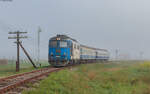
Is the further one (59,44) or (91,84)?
(59,44)

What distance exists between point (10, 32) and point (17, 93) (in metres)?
18.9

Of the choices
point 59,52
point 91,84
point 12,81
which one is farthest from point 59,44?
point 91,84

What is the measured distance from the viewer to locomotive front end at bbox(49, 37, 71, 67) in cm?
2095

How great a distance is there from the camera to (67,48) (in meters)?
21.4

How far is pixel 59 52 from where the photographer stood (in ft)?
69.2

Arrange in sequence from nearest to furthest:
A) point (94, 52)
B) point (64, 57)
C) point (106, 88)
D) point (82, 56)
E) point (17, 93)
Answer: point (17, 93), point (106, 88), point (64, 57), point (82, 56), point (94, 52)

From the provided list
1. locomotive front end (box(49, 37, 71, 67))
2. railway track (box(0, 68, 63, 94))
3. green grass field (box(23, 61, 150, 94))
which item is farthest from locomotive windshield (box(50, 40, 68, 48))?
railway track (box(0, 68, 63, 94))

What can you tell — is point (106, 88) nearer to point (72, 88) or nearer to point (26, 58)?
point (72, 88)

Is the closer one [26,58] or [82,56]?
[26,58]

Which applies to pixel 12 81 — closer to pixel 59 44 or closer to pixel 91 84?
pixel 91 84

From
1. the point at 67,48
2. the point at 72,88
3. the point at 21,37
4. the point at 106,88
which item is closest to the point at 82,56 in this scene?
the point at 67,48

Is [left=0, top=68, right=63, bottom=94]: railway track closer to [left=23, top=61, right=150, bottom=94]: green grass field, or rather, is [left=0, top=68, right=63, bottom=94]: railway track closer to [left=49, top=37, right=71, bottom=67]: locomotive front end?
[left=23, top=61, right=150, bottom=94]: green grass field

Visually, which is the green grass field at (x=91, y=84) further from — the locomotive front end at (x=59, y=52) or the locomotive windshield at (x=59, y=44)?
the locomotive windshield at (x=59, y=44)

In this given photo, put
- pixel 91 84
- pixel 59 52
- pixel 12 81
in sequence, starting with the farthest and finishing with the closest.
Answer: pixel 59 52 < pixel 91 84 < pixel 12 81
